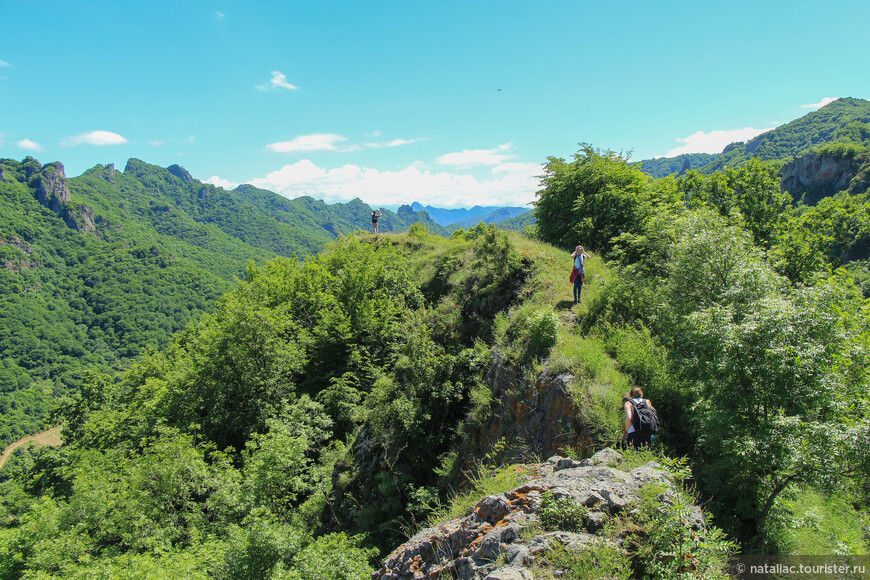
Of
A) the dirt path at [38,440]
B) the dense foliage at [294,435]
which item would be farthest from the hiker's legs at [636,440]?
the dirt path at [38,440]

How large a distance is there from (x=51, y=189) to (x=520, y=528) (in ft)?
805

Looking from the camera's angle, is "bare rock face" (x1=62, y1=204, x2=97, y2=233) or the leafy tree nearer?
the leafy tree

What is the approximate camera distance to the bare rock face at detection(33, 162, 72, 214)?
175 metres

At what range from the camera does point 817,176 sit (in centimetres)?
8938

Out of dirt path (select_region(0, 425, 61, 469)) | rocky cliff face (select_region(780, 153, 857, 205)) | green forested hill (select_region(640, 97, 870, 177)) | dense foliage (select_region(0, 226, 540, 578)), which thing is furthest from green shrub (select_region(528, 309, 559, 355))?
green forested hill (select_region(640, 97, 870, 177))

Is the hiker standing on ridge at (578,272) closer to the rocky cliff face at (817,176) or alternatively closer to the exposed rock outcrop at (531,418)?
the exposed rock outcrop at (531,418)

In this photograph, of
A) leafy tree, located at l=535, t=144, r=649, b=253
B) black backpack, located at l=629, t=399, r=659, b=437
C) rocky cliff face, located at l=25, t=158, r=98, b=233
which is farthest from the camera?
rocky cliff face, located at l=25, t=158, r=98, b=233

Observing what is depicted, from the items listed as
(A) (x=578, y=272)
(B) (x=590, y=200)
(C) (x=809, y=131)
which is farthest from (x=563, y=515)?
(C) (x=809, y=131)

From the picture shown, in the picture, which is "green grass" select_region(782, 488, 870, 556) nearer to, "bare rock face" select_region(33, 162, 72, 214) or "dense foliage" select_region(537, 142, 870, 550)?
"dense foliage" select_region(537, 142, 870, 550)

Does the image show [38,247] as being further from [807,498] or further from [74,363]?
[807,498]

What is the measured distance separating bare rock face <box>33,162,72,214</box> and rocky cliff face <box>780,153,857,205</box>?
834 ft

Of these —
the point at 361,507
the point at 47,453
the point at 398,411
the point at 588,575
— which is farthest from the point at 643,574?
the point at 47,453

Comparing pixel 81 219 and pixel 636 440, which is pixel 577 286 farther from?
pixel 81 219

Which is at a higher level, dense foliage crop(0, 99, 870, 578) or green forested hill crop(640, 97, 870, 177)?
green forested hill crop(640, 97, 870, 177)
